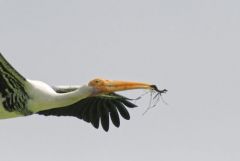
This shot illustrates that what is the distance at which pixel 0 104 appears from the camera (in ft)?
76.3

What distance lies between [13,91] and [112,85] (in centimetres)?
264

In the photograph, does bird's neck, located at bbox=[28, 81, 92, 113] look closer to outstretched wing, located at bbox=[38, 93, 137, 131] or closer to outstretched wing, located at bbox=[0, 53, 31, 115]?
outstretched wing, located at bbox=[0, 53, 31, 115]

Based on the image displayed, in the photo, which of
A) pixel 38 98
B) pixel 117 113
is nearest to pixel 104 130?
pixel 117 113

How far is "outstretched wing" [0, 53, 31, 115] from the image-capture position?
23.1m

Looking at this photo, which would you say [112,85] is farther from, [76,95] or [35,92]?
[35,92]

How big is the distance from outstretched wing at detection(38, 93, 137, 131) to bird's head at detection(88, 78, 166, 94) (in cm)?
427

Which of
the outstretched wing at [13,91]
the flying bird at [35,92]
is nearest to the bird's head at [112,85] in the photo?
the flying bird at [35,92]

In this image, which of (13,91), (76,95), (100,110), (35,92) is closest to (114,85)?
(76,95)

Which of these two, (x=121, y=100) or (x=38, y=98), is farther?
(x=121, y=100)

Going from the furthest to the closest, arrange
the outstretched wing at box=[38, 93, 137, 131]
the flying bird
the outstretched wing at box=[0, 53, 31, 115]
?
the outstretched wing at box=[38, 93, 137, 131], the outstretched wing at box=[0, 53, 31, 115], the flying bird

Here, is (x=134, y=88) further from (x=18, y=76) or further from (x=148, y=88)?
(x=18, y=76)

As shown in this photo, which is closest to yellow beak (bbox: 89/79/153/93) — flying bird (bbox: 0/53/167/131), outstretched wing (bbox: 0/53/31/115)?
flying bird (bbox: 0/53/167/131)

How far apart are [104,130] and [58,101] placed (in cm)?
466

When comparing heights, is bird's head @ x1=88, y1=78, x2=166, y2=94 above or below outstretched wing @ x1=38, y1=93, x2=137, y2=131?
below
